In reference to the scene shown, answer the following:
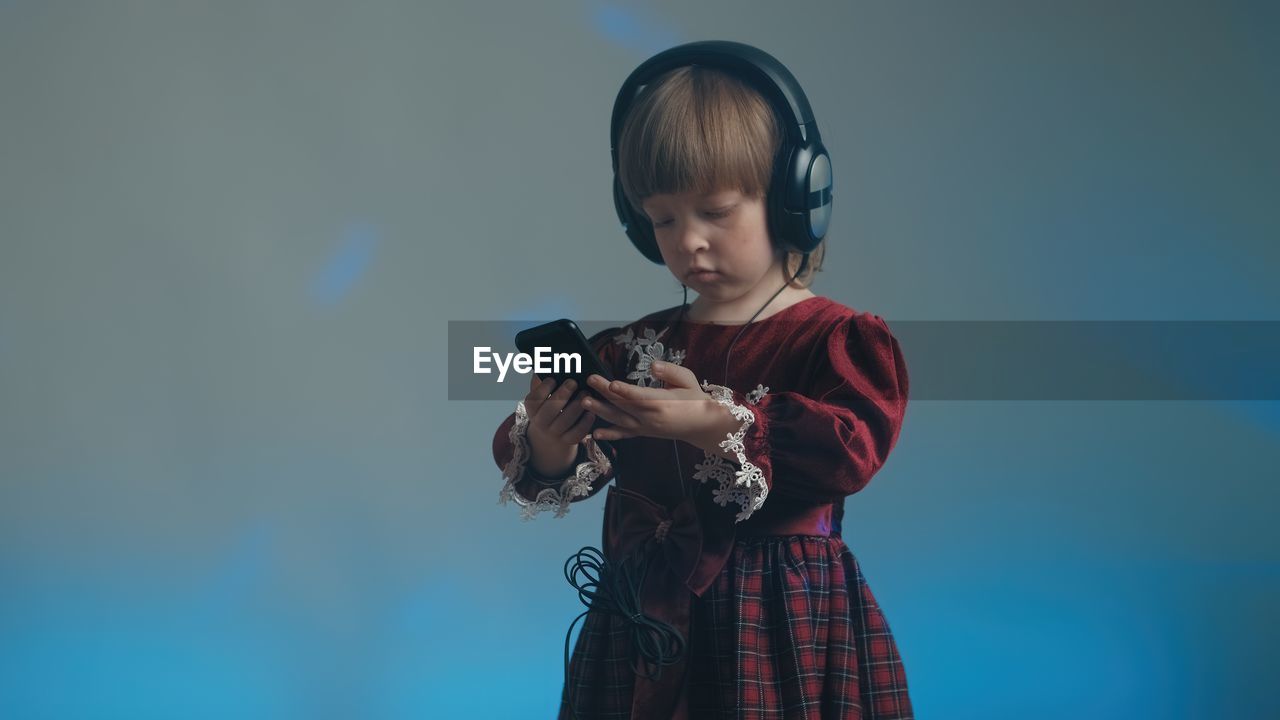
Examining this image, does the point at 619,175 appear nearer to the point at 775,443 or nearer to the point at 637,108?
the point at 637,108

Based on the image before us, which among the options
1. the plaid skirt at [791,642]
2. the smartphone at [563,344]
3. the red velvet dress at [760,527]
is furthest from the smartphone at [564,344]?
the plaid skirt at [791,642]

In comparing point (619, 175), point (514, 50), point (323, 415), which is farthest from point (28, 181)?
point (619, 175)

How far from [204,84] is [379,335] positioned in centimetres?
53

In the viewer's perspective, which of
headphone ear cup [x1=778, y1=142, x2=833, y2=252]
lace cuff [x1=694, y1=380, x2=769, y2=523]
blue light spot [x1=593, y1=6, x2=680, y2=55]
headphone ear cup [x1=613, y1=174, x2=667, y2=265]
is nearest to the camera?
lace cuff [x1=694, y1=380, x2=769, y2=523]

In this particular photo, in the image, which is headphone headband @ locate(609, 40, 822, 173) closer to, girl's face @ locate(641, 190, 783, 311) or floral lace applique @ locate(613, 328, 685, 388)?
girl's face @ locate(641, 190, 783, 311)

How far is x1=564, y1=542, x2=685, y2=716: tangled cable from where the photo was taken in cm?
102

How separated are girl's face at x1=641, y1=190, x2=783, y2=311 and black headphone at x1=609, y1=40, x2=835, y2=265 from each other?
0.02m

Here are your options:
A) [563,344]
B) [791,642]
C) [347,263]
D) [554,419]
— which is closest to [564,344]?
[563,344]

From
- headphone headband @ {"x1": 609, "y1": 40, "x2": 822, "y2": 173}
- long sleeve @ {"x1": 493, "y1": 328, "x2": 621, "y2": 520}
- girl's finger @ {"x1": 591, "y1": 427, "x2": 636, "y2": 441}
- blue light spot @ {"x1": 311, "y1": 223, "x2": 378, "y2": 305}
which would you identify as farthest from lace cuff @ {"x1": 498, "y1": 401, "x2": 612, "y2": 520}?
blue light spot @ {"x1": 311, "y1": 223, "x2": 378, "y2": 305}

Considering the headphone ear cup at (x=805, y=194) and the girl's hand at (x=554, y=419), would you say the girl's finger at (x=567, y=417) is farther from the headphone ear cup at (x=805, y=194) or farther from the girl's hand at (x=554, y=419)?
the headphone ear cup at (x=805, y=194)

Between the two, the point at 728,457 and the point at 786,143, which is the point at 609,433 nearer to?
the point at 728,457

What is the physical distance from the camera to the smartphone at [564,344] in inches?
38.5

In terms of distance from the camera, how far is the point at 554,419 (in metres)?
1.06

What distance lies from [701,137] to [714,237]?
0.09m
